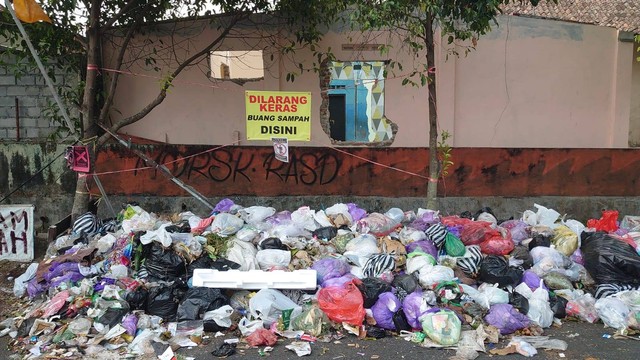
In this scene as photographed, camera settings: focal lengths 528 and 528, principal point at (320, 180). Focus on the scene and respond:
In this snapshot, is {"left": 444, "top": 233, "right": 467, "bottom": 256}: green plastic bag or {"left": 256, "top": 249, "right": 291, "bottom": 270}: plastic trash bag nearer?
{"left": 256, "top": 249, "right": 291, "bottom": 270}: plastic trash bag

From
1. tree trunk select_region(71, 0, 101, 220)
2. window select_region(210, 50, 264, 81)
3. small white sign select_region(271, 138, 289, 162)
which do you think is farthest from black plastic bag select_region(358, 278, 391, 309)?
window select_region(210, 50, 264, 81)

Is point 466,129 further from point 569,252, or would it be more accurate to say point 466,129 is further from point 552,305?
point 552,305

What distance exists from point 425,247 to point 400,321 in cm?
113

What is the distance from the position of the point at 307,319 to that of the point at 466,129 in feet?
18.0

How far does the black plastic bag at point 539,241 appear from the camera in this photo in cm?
569

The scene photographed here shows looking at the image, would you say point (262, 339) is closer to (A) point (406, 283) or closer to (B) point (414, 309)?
(B) point (414, 309)

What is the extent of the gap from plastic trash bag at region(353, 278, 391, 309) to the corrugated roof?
20.7 feet

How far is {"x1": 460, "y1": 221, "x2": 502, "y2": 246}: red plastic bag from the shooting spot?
5727 millimetres

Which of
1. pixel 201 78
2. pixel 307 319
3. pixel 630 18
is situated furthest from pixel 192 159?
pixel 630 18

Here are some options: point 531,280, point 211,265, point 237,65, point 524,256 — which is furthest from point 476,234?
point 237,65

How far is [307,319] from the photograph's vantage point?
14.8ft

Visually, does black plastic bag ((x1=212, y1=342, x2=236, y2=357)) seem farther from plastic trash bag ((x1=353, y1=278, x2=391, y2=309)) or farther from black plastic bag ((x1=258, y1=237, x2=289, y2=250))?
black plastic bag ((x1=258, y1=237, x2=289, y2=250))

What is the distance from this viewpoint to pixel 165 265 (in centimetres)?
509

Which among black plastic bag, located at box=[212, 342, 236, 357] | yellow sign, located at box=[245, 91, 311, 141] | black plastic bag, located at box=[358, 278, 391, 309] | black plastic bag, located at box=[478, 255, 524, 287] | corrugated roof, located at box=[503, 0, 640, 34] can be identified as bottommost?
black plastic bag, located at box=[212, 342, 236, 357]
